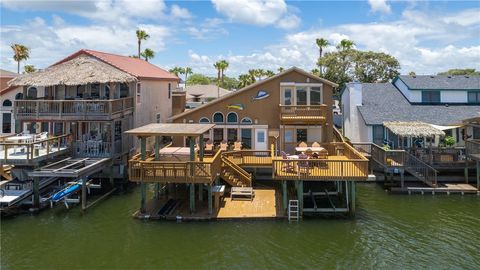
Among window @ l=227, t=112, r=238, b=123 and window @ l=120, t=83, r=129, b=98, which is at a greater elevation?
window @ l=120, t=83, r=129, b=98

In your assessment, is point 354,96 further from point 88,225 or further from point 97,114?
point 88,225

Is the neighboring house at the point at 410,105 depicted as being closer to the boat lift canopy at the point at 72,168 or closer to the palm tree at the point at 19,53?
the boat lift canopy at the point at 72,168

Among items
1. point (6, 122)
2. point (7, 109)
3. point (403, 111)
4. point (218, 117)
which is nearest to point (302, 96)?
point (218, 117)

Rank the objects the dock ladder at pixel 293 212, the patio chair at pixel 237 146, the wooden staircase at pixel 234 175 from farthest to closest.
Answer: the patio chair at pixel 237 146, the wooden staircase at pixel 234 175, the dock ladder at pixel 293 212

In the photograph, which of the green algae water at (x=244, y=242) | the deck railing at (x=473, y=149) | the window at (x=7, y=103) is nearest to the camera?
the green algae water at (x=244, y=242)

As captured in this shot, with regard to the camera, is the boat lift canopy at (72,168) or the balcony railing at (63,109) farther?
the balcony railing at (63,109)

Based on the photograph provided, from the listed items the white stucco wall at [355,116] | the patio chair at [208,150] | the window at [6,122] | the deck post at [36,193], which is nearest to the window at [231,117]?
the patio chair at [208,150]

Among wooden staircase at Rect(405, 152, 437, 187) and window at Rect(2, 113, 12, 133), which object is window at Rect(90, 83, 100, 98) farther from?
wooden staircase at Rect(405, 152, 437, 187)

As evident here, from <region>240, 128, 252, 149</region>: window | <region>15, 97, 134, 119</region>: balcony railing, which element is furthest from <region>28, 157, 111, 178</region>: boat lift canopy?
<region>240, 128, 252, 149</region>: window
